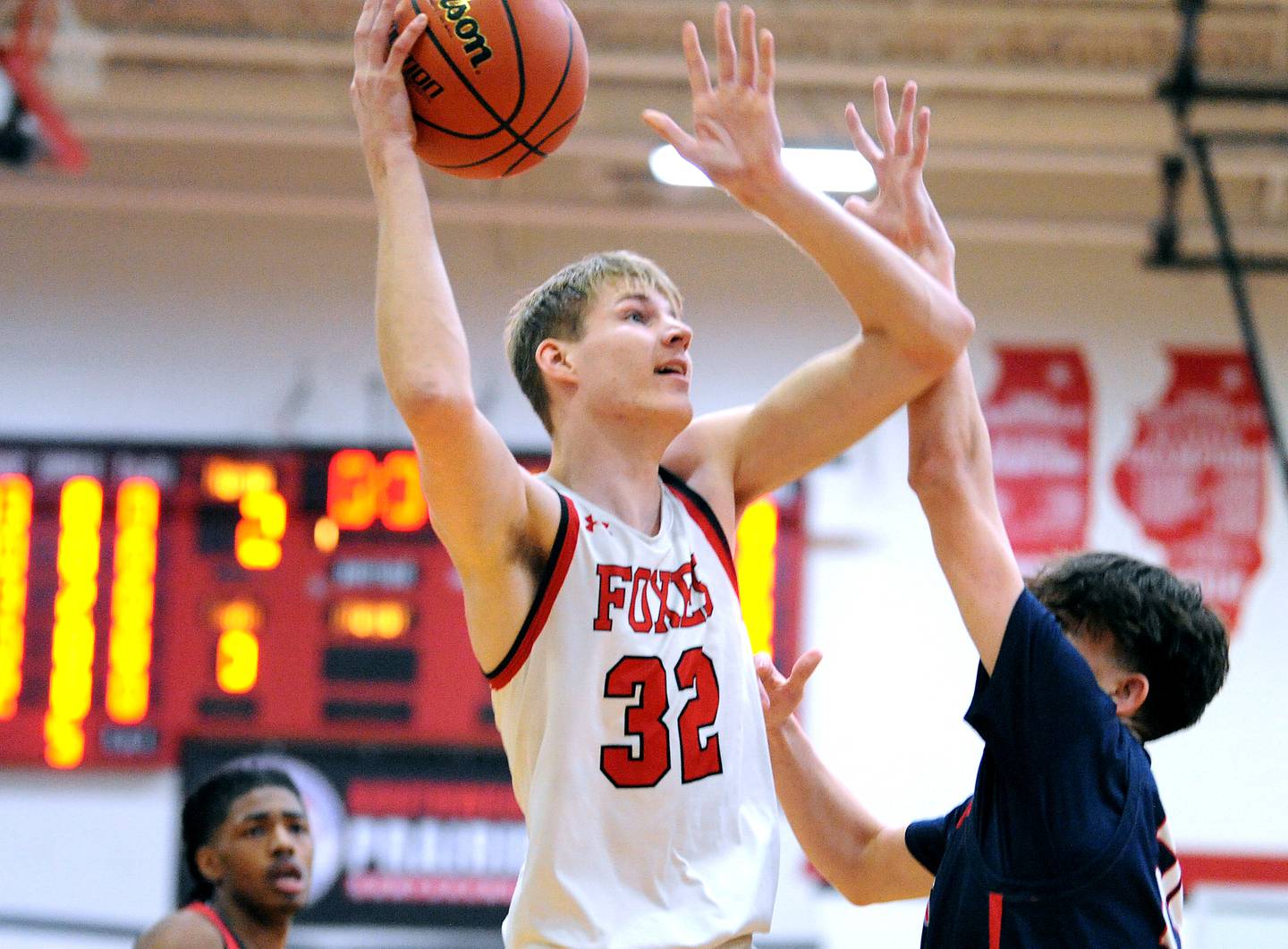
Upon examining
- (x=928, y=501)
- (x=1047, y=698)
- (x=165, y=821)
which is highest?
(x=928, y=501)

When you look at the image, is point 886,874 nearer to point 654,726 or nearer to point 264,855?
point 654,726

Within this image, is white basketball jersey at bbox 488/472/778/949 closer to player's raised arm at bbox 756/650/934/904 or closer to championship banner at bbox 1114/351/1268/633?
player's raised arm at bbox 756/650/934/904

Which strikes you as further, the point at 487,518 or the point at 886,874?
the point at 886,874

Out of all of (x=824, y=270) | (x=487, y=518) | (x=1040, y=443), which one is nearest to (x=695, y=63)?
(x=824, y=270)

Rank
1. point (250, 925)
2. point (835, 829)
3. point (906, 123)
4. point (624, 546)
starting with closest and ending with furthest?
point (624, 546) → point (906, 123) → point (835, 829) → point (250, 925)

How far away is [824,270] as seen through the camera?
6.95 ft

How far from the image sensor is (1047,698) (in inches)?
78.5

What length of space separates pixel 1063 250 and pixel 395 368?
247 inches

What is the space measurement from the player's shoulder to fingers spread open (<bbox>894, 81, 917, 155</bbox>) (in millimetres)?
2191

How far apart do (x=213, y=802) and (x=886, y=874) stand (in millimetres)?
1774

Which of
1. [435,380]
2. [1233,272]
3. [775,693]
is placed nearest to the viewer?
[435,380]

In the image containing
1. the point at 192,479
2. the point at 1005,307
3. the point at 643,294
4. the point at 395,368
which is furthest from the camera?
the point at 1005,307

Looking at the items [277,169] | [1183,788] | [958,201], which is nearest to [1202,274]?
[958,201]

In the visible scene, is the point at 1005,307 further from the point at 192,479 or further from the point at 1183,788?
the point at 192,479
